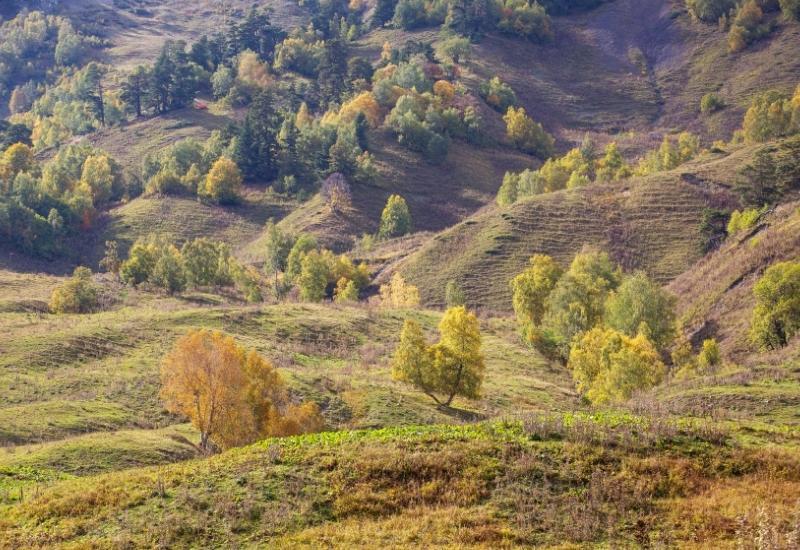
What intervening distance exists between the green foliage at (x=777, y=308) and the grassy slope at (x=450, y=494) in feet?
138

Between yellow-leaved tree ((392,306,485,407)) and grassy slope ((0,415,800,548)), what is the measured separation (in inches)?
1395

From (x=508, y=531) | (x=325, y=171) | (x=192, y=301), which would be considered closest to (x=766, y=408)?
(x=508, y=531)

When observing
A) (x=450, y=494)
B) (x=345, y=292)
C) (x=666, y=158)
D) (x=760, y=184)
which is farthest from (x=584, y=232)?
(x=450, y=494)

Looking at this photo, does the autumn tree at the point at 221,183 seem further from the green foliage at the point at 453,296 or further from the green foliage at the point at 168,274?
the green foliage at the point at 453,296

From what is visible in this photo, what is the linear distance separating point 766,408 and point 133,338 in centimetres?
5498

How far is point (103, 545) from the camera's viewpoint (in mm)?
21453

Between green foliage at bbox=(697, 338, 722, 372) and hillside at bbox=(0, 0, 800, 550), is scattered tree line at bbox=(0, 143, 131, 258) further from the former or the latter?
green foliage at bbox=(697, 338, 722, 372)

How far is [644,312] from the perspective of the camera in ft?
267

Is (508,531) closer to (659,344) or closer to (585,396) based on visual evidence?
(585,396)

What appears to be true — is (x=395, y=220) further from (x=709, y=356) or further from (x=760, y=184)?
(x=709, y=356)

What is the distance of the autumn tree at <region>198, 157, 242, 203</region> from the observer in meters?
162

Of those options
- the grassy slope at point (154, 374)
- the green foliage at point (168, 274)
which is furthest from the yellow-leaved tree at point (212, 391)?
the green foliage at point (168, 274)

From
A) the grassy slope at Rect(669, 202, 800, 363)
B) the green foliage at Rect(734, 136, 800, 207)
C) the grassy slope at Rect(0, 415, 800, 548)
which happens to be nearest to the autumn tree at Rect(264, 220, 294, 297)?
the grassy slope at Rect(669, 202, 800, 363)

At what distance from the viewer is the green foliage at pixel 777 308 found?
210ft
